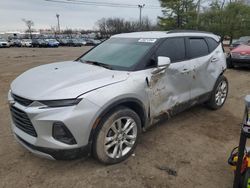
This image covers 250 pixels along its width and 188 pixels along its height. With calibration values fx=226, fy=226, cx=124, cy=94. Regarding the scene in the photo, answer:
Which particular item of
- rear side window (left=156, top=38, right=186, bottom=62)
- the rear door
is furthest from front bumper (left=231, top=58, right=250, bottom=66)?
rear side window (left=156, top=38, right=186, bottom=62)

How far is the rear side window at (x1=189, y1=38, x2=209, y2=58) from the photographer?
414 cm

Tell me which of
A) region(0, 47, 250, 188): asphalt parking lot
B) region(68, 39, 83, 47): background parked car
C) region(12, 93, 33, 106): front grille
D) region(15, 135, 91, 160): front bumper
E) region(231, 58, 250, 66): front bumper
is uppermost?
region(68, 39, 83, 47): background parked car

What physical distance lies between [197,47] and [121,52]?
1.63 metres

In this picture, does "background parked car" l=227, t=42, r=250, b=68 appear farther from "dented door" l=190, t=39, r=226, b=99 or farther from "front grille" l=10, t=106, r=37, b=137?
"front grille" l=10, t=106, r=37, b=137

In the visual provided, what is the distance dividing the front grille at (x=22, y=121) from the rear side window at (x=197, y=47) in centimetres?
291

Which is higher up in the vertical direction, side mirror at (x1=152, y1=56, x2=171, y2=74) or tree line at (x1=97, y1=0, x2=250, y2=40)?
tree line at (x1=97, y1=0, x2=250, y2=40)

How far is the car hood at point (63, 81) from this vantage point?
8.16 ft

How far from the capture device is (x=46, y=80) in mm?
2787

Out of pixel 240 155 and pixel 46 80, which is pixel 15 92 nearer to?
pixel 46 80

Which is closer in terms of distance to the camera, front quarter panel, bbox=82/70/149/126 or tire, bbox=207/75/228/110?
front quarter panel, bbox=82/70/149/126

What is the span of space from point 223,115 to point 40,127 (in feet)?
12.5

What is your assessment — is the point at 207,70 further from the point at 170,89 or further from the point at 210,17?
the point at 210,17

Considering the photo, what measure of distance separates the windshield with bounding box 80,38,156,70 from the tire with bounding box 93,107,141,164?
27.5 inches

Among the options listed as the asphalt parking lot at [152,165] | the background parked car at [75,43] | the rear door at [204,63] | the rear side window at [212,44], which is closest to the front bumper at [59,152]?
the asphalt parking lot at [152,165]
